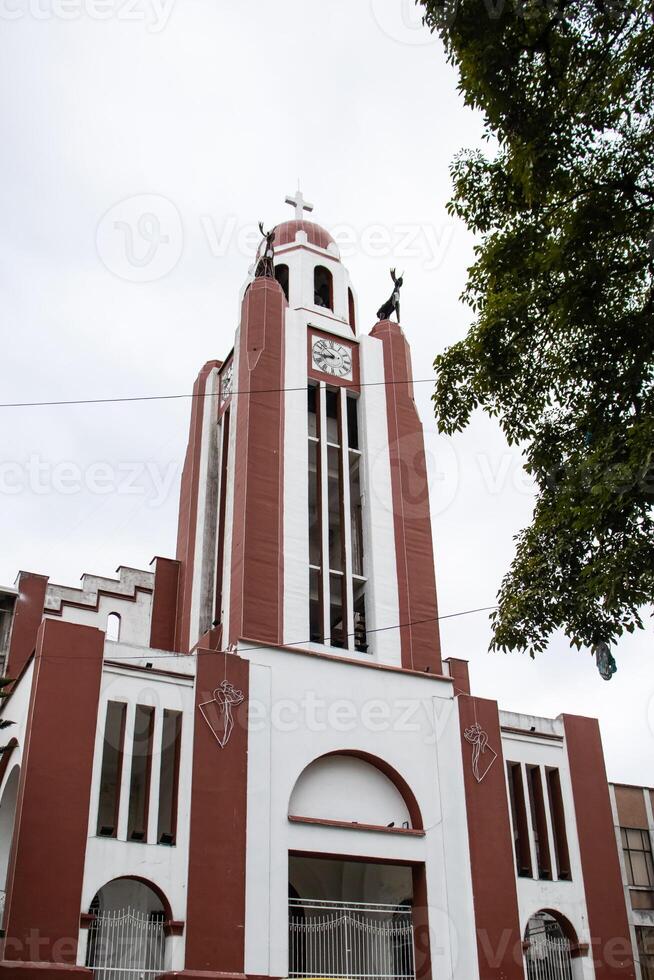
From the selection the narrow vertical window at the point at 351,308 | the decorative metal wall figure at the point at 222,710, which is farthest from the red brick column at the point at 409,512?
the decorative metal wall figure at the point at 222,710

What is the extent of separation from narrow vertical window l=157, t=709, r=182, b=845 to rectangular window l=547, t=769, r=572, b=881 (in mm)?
8811

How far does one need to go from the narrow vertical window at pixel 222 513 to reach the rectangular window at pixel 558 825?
8630 millimetres

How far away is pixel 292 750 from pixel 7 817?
616 centimetres

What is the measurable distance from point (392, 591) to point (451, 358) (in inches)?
433

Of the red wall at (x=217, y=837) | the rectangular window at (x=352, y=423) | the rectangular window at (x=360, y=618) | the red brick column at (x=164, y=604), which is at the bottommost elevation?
the red wall at (x=217, y=837)

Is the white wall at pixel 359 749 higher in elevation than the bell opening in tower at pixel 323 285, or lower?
lower

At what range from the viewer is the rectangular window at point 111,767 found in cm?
1761

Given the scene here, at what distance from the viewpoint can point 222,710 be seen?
1912 centimetres

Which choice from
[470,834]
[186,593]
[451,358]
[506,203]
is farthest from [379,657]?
[506,203]

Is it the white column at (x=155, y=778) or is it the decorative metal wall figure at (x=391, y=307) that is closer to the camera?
the white column at (x=155, y=778)

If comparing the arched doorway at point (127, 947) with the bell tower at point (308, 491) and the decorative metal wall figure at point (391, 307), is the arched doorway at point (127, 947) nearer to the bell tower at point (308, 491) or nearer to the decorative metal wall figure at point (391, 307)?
the bell tower at point (308, 491)

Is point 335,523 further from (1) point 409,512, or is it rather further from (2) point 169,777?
(2) point 169,777

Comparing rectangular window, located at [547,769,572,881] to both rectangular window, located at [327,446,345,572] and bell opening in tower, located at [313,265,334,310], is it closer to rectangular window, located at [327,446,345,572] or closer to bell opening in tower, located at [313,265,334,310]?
rectangular window, located at [327,446,345,572]

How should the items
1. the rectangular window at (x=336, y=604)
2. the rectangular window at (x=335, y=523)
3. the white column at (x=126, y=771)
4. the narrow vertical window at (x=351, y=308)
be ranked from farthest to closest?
1. the narrow vertical window at (x=351, y=308)
2. the rectangular window at (x=336, y=604)
3. the rectangular window at (x=335, y=523)
4. the white column at (x=126, y=771)
